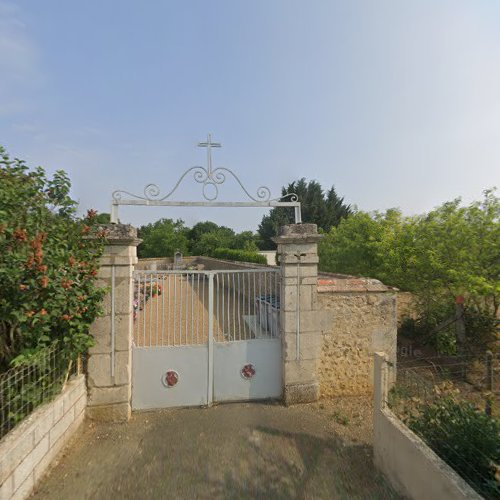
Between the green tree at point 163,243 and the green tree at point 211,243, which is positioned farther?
the green tree at point 211,243

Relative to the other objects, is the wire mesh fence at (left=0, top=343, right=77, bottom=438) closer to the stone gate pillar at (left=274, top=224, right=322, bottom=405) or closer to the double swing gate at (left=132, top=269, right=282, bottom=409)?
the double swing gate at (left=132, top=269, right=282, bottom=409)

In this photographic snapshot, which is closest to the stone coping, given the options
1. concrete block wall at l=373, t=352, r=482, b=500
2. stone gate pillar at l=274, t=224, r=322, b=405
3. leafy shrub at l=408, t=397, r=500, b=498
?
stone gate pillar at l=274, t=224, r=322, b=405

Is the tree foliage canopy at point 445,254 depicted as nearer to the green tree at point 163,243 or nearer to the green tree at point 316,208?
the green tree at point 316,208

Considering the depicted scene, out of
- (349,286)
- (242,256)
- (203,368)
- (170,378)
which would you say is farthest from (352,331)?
(242,256)

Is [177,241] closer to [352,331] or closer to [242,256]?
[242,256]

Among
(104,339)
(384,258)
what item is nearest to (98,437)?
(104,339)

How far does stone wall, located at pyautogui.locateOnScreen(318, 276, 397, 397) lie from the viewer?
188 inches

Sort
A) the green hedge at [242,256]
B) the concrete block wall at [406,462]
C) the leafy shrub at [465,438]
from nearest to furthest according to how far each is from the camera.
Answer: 1. the concrete block wall at [406,462]
2. the leafy shrub at [465,438]
3. the green hedge at [242,256]

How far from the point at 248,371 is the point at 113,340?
81.2 inches

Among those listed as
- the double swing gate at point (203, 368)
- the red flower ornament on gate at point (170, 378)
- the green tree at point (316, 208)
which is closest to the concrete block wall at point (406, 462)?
the double swing gate at point (203, 368)

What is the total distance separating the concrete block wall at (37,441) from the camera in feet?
8.32

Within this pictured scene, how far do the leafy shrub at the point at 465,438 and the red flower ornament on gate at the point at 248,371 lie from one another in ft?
7.40

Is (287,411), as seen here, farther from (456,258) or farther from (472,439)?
(456,258)

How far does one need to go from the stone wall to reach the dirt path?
0.41 meters
